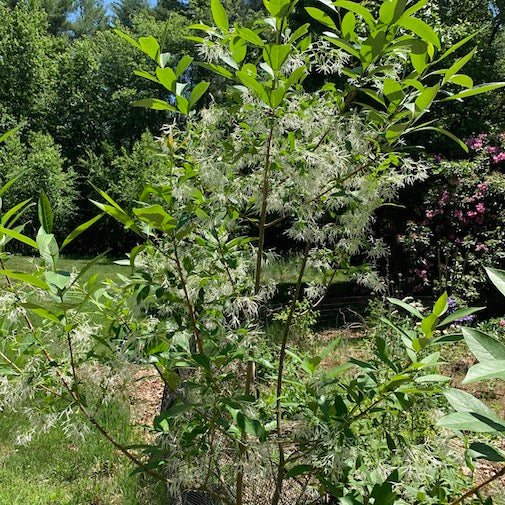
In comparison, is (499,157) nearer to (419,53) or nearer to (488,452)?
(419,53)

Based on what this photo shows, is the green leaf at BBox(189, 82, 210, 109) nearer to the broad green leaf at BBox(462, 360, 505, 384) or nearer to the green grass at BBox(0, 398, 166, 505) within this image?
the broad green leaf at BBox(462, 360, 505, 384)

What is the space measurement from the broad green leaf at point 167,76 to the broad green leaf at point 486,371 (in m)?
0.65

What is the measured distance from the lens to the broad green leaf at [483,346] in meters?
→ 0.58

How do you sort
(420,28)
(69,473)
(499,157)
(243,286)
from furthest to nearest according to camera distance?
(499,157) → (69,473) → (243,286) → (420,28)

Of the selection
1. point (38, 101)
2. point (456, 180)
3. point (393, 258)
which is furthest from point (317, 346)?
point (38, 101)

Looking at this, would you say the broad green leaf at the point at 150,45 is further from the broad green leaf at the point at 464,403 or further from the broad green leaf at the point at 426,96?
the broad green leaf at the point at 464,403

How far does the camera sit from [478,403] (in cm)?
67

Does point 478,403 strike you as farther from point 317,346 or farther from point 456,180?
point 456,180

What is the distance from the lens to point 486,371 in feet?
1.74

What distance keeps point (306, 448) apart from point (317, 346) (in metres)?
3.90

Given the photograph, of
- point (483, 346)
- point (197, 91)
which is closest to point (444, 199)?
point (197, 91)

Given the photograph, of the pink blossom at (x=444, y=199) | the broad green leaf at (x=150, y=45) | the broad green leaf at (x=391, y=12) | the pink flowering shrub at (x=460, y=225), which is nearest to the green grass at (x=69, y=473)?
the broad green leaf at (x=150, y=45)

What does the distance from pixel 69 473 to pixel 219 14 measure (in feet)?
9.05

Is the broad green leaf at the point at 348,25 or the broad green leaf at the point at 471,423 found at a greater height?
the broad green leaf at the point at 348,25
